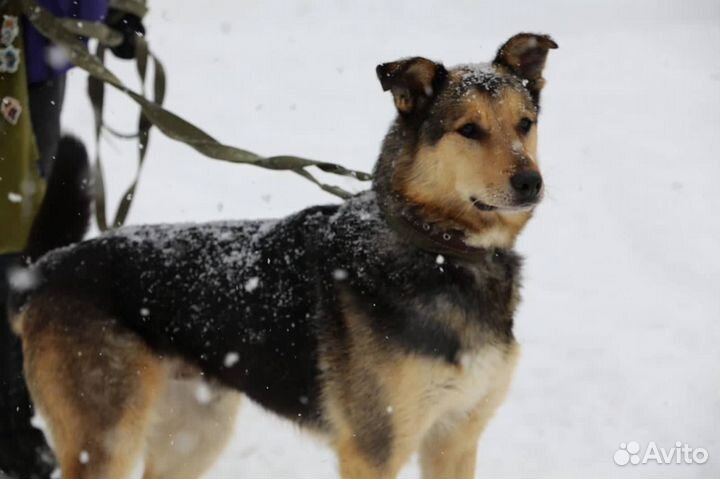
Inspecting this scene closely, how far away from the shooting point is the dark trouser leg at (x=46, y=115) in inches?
145

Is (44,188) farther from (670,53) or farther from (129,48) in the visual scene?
(670,53)

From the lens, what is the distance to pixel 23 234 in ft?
11.8

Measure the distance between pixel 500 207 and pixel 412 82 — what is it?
56 centimetres

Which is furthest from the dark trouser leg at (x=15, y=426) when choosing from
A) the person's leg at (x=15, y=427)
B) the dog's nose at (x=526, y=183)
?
the dog's nose at (x=526, y=183)

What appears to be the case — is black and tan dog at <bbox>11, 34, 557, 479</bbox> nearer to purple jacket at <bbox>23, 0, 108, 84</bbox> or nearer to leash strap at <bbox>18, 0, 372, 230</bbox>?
leash strap at <bbox>18, 0, 372, 230</bbox>

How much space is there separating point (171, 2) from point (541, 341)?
13.1 meters

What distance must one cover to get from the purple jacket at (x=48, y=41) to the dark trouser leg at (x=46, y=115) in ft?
0.18

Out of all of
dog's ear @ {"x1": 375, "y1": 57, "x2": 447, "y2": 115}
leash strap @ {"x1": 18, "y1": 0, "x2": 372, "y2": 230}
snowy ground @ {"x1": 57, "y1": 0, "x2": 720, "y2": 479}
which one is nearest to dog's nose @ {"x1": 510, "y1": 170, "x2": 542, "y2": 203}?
dog's ear @ {"x1": 375, "y1": 57, "x2": 447, "y2": 115}

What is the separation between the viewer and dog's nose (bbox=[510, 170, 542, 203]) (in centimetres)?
285

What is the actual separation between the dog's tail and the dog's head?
121 centimetres

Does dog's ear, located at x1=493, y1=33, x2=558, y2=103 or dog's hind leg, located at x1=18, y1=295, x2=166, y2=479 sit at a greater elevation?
dog's ear, located at x1=493, y1=33, x2=558, y2=103

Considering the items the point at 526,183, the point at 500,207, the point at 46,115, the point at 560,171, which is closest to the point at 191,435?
the point at 46,115

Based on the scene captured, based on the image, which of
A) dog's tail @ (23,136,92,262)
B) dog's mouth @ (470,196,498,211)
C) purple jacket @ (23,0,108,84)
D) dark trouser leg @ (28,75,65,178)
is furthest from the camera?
dark trouser leg @ (28,75,65,178)

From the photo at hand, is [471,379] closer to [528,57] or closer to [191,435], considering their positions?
[528,57]
